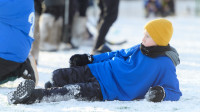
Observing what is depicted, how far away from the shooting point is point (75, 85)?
2.74 m

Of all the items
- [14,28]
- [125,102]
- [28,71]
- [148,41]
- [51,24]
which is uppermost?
[51,24]

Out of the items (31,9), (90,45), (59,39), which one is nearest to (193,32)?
(90,45)

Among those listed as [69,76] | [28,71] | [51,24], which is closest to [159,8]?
[51,24]

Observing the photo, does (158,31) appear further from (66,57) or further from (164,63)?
(66,57)

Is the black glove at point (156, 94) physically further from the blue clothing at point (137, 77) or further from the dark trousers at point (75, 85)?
the dark trousers at point (75, 85)

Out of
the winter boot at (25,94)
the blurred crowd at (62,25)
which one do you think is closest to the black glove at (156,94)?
the winter boot at (25,94)

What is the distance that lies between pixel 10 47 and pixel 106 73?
2.28 feet

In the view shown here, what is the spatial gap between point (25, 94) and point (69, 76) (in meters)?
0.42

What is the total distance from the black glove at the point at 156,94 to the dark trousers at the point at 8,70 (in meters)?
1.00

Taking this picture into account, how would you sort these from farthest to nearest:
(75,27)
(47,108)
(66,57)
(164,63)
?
(75,27) → (66,57) → (164,63) → (47,108)

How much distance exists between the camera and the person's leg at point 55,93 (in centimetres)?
255

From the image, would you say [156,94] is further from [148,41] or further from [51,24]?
[51,24]

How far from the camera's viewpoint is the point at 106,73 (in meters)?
2.85

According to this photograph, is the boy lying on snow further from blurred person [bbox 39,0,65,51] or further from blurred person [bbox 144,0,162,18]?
blurred person [bbox 144,0,162,18]
